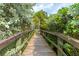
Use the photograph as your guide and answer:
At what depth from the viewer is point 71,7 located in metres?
1.88

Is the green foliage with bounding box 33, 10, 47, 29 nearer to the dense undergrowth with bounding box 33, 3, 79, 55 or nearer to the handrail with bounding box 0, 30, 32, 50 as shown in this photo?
the dense undergrowth with bounding box 33, 3, 79, 55

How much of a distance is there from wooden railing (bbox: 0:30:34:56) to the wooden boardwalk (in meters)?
0.05

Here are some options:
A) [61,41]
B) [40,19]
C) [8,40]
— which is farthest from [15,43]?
[61,41]

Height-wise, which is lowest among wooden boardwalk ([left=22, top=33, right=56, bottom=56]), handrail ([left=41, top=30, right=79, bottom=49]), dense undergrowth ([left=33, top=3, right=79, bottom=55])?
wooden boardwalk ([left=22, top=33, right=56, bottom=56])

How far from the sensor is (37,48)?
79.2 inches

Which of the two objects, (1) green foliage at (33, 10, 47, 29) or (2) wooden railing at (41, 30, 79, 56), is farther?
(1) green foliage at (33, 10, 47, 29)

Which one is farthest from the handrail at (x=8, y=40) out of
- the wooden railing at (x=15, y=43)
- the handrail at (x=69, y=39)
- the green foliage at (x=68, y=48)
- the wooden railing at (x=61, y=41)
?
the green foliage at (x=68, y=48)

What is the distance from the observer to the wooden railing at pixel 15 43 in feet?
6.04

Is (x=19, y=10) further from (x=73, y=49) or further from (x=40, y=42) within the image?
(x=73, y=49)

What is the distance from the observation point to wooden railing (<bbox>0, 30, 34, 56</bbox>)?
6.04 ft

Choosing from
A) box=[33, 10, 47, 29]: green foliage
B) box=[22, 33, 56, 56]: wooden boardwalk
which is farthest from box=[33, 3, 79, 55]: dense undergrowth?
box=[22, 33, 56, 56]: wooden boardwalk

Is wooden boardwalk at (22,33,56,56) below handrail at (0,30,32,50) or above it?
below

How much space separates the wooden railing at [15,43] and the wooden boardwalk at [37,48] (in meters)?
0.05

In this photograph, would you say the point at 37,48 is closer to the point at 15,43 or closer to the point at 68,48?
the point at 15,43
